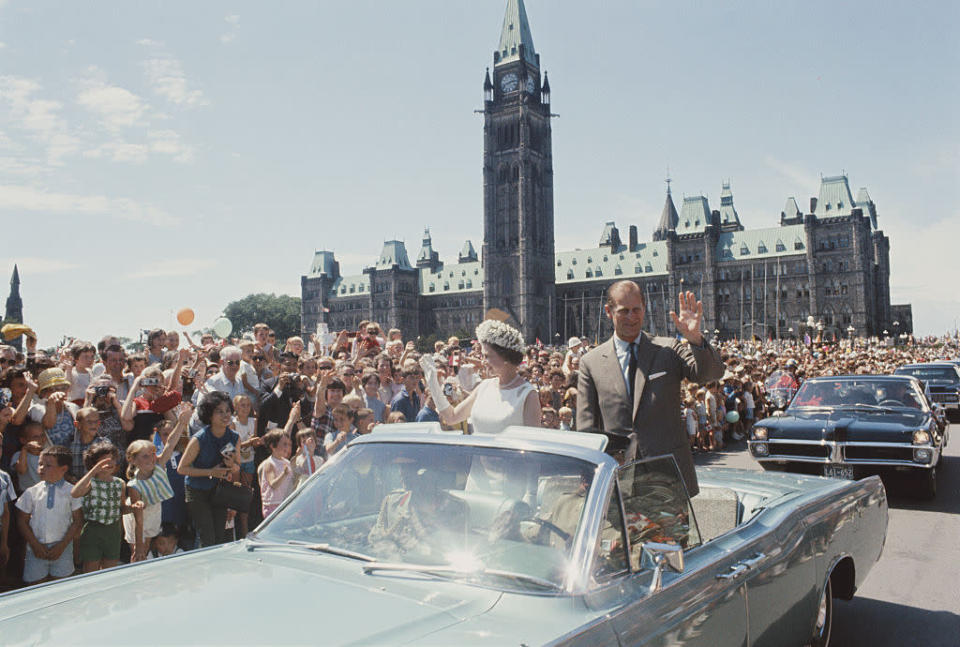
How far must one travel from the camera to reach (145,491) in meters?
5.98

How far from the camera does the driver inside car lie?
9.47 feet

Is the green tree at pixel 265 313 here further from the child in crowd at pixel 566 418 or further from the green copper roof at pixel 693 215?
the child in crowd at pixel 566 418

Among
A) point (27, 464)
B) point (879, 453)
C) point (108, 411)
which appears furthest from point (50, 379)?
point (879, 453)

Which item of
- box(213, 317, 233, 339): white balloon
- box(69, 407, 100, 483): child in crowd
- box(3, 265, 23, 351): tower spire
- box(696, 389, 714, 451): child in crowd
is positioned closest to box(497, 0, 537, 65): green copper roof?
box(3, 265, 23, 351): tower spire

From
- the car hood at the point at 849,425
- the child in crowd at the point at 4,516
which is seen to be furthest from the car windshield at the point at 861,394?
the child in crowd at the point at 4,516

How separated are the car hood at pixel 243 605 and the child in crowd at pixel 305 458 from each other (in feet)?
11.7

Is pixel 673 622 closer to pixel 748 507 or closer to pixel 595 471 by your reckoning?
pixel 595 471

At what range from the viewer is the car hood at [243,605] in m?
2.18

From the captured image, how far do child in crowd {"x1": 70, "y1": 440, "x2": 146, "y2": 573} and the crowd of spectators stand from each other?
0.03 ft

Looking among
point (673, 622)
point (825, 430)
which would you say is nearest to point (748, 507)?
point (673, 622)

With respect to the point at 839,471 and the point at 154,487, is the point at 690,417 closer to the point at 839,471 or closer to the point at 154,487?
the point at 839,471

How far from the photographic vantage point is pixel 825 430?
9203 mm

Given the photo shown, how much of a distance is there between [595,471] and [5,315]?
122 m

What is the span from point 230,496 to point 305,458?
0.71 metres
